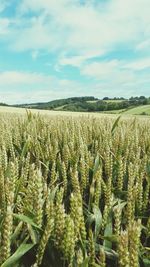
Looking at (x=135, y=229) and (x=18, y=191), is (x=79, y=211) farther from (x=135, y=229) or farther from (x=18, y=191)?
(x=18, y=191)

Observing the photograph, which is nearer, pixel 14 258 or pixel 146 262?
pixel 14 258

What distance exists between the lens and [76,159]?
1.82m

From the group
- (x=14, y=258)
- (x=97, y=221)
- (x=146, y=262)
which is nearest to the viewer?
(x=14, y=258)

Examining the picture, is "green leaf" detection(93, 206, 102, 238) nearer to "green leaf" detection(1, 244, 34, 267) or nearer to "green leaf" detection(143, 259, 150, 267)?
"green leaf" detection(143, 259, 150, 267)

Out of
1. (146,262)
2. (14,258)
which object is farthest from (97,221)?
(14,258)

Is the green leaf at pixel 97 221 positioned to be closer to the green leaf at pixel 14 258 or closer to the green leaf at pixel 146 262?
the green leaf at pixel 146 262

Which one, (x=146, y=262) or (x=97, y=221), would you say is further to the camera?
(x=97, y=221)

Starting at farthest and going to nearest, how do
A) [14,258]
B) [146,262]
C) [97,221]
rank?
[97,221], [146,262], [14,258]

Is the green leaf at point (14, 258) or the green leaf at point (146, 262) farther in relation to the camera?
the green leaf at point (146, 262)

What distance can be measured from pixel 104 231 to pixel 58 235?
0.28 m

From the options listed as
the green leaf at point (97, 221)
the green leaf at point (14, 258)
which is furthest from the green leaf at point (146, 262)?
the green leaf at point (14, 258)

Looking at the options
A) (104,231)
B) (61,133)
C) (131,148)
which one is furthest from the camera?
(61,133)

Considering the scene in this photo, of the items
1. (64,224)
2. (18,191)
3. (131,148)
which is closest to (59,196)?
(64,224)

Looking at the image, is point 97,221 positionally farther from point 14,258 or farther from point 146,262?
point 14,258
